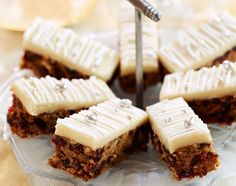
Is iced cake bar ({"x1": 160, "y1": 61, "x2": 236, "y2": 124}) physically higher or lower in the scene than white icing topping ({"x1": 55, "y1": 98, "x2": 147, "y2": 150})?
lower

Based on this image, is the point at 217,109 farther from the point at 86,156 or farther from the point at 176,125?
the point at 86,156

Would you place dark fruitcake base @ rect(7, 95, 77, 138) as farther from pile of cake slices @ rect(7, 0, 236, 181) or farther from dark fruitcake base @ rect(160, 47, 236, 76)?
dark fruitcake base @ rect(160, 47, 236, 76)

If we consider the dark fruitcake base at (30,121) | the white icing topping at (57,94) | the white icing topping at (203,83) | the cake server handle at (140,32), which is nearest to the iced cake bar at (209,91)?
the white icing topping at (203,83)

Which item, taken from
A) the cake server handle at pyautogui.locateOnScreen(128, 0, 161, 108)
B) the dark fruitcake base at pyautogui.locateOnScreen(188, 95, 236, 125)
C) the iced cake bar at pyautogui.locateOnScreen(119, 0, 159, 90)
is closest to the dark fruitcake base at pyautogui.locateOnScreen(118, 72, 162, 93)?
the iced cake bar at pyautogui.locateOnScreen(119, 0, 159, 90)

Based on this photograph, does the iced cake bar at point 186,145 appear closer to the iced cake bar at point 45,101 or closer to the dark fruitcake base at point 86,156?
the dark fruitcake base at point 86,156

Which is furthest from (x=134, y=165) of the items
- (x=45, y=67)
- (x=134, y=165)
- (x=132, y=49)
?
(x=45, y=67)

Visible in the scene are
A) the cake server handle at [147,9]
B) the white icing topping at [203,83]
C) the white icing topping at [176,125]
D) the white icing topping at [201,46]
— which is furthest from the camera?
the white icing topping at [201,46]
